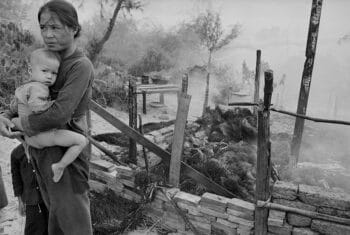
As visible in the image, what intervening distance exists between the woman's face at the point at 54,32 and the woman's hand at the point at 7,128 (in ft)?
1.80

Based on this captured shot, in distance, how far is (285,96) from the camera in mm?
17734

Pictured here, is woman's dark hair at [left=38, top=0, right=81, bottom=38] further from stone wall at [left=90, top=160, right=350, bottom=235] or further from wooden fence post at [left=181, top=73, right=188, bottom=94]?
stone wall at [left=90, top=160, right=350, bottom=235]

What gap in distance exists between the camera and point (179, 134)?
11.1ft

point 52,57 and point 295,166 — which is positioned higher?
point 52,57

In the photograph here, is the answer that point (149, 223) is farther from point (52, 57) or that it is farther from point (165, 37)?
point (165, 37)

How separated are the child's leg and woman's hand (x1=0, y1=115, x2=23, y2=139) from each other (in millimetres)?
108

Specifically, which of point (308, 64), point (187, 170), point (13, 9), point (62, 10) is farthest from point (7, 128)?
point (13, 9)

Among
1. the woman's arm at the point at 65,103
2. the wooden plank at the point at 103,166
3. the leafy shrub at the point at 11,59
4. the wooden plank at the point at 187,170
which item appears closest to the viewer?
the woman's arm at the point at 65,103

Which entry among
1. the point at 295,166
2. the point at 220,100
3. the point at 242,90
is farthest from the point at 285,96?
the point at 295,166

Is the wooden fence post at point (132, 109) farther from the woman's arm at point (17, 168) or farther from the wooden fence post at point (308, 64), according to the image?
Result: the wooden fence post at point (308, 64)

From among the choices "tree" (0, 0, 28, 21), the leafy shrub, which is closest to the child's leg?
the leafy shrub

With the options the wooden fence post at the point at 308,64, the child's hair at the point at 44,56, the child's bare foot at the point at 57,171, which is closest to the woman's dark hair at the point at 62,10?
the child's hair at the point at 44,56

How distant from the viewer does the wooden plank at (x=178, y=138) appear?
3.28 metres

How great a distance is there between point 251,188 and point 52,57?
9.93 ft
